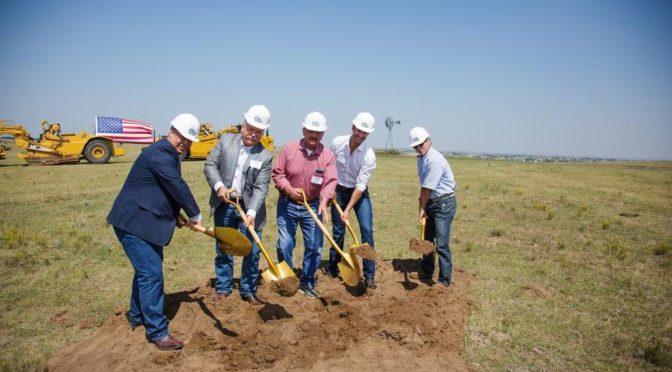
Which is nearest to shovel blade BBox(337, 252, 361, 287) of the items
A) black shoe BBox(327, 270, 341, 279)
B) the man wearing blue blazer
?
black shoe BBox(327, 270, 341, 279)

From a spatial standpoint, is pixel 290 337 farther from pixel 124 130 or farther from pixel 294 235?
pixel 124 130

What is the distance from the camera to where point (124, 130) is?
22891 mm

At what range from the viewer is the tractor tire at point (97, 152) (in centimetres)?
2100

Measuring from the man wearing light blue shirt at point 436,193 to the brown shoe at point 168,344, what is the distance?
340cm

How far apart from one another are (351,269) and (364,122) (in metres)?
1.93

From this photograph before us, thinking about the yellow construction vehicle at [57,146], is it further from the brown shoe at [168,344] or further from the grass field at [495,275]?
the brown shoe at [168,344]

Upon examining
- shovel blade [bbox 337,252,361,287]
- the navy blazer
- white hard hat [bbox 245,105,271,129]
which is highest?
white hard hat [bbox 245,105,271,129]

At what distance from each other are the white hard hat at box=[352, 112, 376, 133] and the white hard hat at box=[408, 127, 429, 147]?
1.81ft

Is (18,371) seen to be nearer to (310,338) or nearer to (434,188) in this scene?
(310,338)

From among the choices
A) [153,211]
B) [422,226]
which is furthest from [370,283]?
[153,211]

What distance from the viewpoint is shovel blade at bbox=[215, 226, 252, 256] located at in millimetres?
4027

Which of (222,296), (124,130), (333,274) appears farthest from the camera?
(124,130)

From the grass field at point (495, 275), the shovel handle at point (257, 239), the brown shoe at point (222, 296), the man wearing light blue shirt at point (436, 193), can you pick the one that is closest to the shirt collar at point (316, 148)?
the shovel handle at point (257, 239)

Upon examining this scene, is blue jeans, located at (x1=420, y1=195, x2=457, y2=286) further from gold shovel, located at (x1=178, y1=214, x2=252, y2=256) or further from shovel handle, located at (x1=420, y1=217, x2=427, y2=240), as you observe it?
gold shovel, located at (x1=178, y1=214, x2=252, y2=256)
